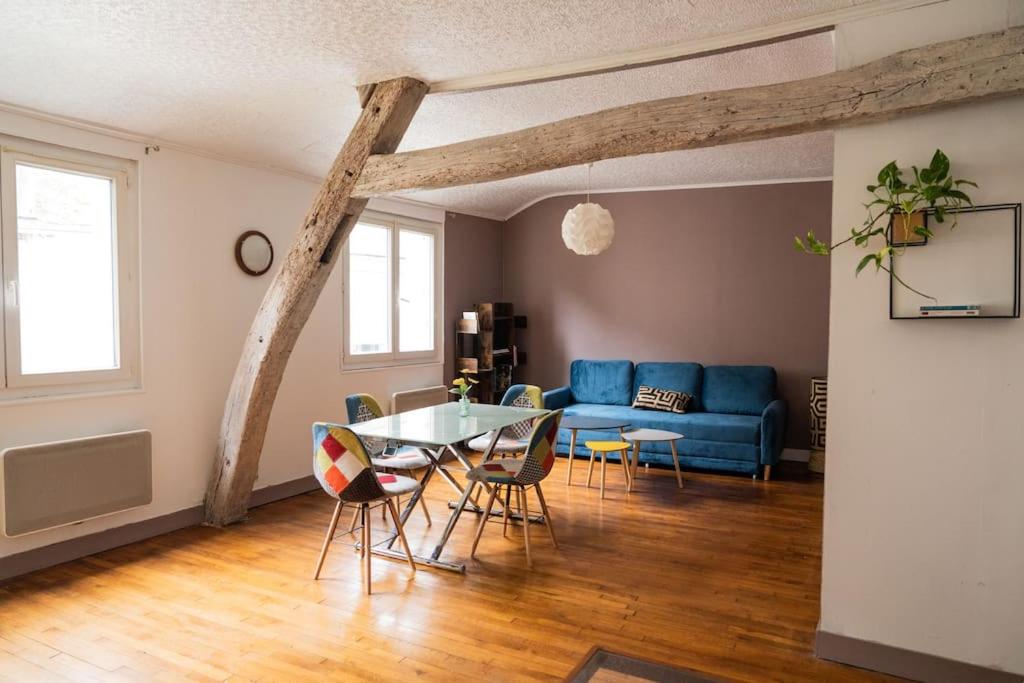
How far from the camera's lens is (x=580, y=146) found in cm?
315

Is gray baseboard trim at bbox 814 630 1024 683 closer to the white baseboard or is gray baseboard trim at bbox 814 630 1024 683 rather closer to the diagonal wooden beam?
the diagonal wooden beam

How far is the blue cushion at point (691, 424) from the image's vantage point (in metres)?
5.93

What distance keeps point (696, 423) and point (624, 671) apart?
371 centimetres

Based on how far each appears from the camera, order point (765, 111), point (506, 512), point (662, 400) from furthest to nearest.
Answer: point (662, 400) < point (506, 512) < point (765, 111)

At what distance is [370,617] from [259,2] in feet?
9.05

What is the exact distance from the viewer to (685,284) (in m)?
7.06

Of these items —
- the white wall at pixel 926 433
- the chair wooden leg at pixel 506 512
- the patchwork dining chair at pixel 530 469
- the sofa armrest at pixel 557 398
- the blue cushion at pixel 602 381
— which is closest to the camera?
the white wall at pixel 926 433

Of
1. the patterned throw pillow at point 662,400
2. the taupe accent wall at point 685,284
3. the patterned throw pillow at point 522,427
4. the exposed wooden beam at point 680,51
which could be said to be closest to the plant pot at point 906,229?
the exposed wooden beam at point 680,51

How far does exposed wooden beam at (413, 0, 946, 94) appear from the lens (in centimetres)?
271

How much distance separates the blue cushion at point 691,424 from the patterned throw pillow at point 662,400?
0.08 m

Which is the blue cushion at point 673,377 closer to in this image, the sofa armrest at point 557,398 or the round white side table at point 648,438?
the sofa armrest at point 557,398

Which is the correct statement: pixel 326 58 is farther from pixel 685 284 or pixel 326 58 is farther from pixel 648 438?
pixel 685 284

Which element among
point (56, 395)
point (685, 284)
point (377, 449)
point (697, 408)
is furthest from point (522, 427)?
point (56, 395)

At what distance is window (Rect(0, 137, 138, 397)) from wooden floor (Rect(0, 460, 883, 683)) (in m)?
1.14
